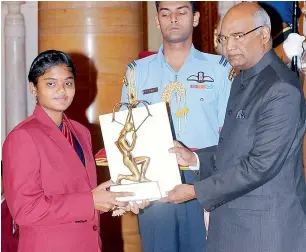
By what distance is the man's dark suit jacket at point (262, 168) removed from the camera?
7.98 feet

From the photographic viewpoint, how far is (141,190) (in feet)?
8.80

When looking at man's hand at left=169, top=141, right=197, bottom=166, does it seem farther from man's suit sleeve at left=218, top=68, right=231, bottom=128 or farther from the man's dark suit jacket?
man's suit sleeve at left=218, top=68, right=231, bottom=128

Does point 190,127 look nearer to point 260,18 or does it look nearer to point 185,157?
point 185,157

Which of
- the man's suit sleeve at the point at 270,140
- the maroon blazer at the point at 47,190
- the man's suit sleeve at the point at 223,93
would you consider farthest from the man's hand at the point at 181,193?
the man's suit sleeve at the point at 223,93

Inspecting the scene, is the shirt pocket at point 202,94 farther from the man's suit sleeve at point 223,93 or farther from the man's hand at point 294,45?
the man's hand at point 294,45

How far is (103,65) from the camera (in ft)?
15.9

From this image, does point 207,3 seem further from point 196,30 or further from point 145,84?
point 145,84

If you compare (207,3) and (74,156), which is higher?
(207,3)

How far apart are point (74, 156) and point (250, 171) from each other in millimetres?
708

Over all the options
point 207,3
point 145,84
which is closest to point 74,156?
point 145,84

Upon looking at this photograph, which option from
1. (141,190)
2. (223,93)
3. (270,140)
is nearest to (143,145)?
(141,190)

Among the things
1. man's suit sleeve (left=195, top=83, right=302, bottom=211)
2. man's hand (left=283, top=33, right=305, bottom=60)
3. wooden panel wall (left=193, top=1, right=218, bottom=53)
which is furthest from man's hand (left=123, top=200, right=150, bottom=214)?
wooden panel wall (left=193, top=1, right=218, bottom=53)

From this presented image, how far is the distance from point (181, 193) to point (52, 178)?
613 millimetres

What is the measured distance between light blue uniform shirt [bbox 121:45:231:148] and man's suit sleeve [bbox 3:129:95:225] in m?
1.05
